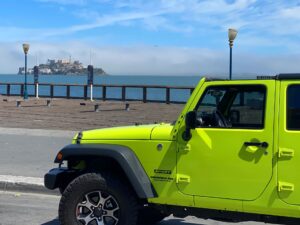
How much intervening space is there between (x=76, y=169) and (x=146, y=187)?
106 centimetres

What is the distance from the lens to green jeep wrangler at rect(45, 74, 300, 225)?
4.97 metres

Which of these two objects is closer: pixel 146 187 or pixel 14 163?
pixel 146 187

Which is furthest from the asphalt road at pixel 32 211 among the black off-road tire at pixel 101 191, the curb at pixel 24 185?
the black off-road tire at pixel 101 191

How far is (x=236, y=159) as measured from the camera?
511 centimetres

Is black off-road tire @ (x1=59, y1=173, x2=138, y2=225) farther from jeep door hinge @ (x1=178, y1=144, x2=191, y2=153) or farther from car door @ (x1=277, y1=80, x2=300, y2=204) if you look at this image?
car door @ (x1=277, y1=80, x2=300, y2=204)

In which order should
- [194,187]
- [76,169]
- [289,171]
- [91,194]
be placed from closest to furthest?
[289,171] → [194,187] → [91,194] → [76,169]

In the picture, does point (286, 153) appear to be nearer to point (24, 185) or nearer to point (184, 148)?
point (184, 148)

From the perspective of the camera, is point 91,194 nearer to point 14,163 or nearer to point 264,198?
point 264,198

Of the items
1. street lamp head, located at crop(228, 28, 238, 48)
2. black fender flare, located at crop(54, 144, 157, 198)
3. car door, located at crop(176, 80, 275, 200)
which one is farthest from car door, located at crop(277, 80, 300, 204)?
street lamp head, located at crop(228, 28, 238, 48)

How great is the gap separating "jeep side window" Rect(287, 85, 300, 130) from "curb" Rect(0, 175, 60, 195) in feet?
15.4

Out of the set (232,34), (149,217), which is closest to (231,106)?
(149,217)

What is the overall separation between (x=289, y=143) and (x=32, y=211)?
13.0ft

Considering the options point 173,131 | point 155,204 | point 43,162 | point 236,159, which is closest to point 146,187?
point 155,204

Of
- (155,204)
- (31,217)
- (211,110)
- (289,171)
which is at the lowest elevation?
(31,217)
